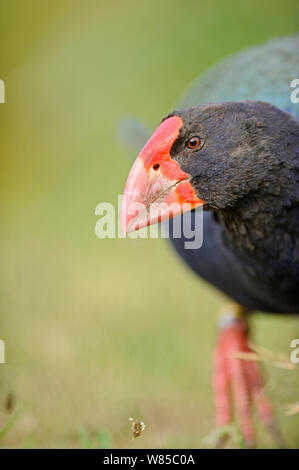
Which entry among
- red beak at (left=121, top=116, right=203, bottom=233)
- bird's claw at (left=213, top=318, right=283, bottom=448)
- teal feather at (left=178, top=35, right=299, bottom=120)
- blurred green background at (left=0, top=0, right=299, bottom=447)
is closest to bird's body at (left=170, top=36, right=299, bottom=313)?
teal feather at (left=178, top=35, right=299, bottom=120)

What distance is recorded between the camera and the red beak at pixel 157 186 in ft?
6.19

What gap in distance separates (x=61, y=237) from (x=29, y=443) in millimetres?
2886

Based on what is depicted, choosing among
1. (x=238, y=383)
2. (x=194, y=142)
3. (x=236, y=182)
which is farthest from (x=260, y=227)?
(x=238, y=383)

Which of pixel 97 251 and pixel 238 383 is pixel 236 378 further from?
pixel 97 251

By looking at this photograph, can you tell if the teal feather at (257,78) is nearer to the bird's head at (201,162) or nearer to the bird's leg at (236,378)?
the bird's head at (201,162)

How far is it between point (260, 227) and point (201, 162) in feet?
0.88

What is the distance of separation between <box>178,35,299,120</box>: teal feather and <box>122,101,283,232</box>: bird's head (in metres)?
0.47

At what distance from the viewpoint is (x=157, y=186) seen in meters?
1.91

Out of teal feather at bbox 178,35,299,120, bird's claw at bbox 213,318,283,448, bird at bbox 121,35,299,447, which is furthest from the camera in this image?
bird's claw at bbox 213,318,283,448

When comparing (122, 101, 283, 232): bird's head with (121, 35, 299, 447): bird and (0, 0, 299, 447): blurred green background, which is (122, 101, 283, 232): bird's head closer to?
(121, 35, 299, 447): bird

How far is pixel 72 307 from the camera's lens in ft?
12.5

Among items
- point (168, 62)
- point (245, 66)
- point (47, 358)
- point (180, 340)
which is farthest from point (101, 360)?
point (168, 62)

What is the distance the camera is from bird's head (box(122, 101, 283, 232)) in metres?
1.86
